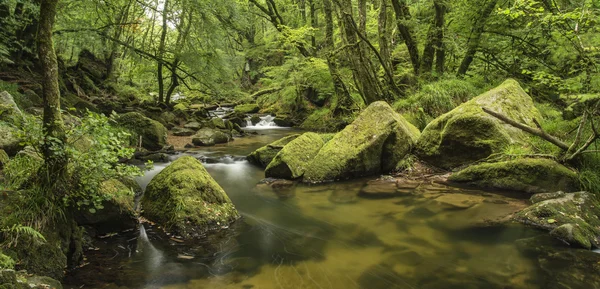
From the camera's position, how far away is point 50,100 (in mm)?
3770

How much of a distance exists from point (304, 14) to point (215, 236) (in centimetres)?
2237

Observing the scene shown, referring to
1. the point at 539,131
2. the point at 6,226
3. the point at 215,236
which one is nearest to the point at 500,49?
the point at 539,131

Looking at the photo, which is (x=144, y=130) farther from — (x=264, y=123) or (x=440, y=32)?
(x=440, y=32)

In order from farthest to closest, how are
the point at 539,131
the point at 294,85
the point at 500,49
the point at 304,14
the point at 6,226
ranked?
1. the point at 304,14
2. the point at 294,85
3. the point at 500,49
4. the point at 539,131
5. the point at 6,226

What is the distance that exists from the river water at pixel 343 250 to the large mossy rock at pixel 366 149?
1.37 metres

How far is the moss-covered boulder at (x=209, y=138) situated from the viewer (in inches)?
530

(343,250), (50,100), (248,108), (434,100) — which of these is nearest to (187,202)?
(50,100)

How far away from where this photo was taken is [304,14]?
24656 millimetres

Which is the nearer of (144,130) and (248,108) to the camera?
(144,130)

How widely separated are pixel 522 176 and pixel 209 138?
10.8m

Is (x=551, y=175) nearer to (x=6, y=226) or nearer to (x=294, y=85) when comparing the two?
(x=6, y=226)

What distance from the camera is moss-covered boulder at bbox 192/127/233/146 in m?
13.5

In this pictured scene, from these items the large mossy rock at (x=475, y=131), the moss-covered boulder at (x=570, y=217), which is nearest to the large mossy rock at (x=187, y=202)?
the moss-covered boulder at (x=570, y=217)

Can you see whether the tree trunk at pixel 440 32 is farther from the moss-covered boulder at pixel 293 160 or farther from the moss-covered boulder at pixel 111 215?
the moss-covered boulder at pixel 111 215
